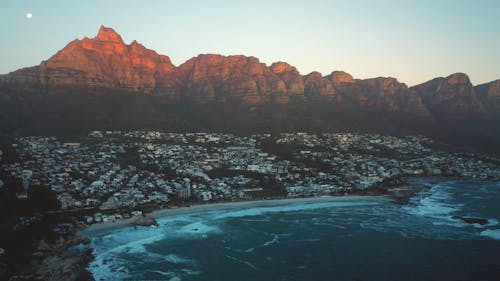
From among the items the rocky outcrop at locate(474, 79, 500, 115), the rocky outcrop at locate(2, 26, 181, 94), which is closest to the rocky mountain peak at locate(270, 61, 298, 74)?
the rocky outcrop at locate(2, 26, 181, 94)

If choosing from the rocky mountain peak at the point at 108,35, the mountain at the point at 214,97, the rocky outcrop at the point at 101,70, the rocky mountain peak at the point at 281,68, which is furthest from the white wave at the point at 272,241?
the rocky mountain peak at the point at 281,68

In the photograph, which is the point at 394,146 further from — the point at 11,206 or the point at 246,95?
the point at 11,206

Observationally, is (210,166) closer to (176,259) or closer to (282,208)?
(282,208)

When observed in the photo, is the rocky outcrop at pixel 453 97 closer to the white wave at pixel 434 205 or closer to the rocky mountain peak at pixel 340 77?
the rocky mountain peak at pixel 340 77

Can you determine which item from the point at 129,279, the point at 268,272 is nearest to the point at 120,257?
the point at 129,279

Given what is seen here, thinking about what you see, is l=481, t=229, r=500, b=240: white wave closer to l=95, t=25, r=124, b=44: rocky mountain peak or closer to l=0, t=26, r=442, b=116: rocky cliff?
l=0, t=26, r=442, b=116: rocky cliff

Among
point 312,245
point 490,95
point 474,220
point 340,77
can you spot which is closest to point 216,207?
point 312,245
